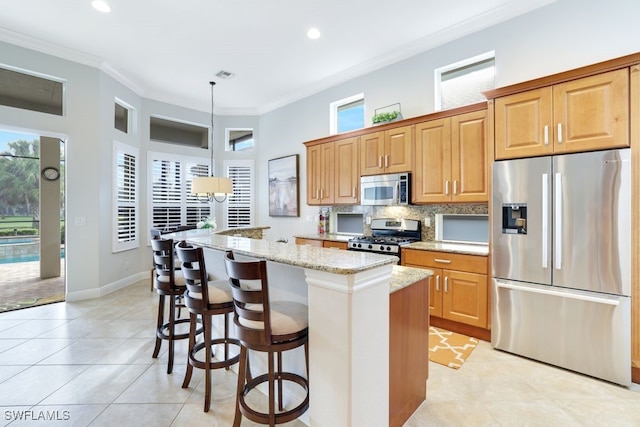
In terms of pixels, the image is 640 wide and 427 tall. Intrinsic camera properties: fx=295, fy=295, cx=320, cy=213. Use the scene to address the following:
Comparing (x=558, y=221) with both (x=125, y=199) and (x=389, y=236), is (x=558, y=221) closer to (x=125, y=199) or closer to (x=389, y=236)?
(x=389, y=236)

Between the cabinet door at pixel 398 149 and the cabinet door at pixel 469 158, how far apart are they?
1.79 ft

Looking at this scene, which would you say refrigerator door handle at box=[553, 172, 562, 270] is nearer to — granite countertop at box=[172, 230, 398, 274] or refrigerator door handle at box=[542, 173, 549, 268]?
refrigerator door handle at box=[542, 173, 549, 268]

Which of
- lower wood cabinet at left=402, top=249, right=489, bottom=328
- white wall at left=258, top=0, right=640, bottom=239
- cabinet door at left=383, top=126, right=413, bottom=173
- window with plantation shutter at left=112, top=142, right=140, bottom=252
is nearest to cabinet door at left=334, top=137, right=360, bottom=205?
cabinet door at left=383, top=126, right=413, bottom=173

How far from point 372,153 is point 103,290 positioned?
4.54 m

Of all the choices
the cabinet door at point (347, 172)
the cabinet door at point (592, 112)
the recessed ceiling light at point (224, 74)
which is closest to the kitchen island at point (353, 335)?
the cabinet door at point (592, 112)

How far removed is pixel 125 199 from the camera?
5.09 m

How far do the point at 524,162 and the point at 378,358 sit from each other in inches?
89.8

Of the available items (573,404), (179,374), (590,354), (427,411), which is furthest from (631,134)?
(179,374)

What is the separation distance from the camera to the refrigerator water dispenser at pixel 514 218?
2670mm

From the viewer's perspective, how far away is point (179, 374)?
2.42m

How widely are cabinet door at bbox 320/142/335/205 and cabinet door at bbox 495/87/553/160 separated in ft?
7.76

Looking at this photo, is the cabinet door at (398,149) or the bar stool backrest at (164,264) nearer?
the bar stool backrest at (164,264)

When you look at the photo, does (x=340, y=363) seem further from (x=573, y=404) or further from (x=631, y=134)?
(x=631, y=134)

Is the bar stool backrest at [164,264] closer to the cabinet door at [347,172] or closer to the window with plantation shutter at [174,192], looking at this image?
the cabinet door at [347,172]
